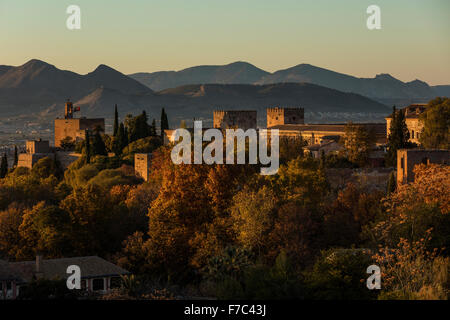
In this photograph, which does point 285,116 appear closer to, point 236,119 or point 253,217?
point 236,119

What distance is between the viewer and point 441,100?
56219mm

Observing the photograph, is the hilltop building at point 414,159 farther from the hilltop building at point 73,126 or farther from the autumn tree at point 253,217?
the hilltop building at point 73,126

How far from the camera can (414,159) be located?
1630 inches

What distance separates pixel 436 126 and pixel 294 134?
53.4 ft

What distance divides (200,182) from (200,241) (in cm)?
369

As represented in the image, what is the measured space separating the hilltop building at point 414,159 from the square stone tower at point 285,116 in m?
35.6

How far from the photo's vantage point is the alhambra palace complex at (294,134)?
41531 millimetres

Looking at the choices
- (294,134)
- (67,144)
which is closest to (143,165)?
(294,134)

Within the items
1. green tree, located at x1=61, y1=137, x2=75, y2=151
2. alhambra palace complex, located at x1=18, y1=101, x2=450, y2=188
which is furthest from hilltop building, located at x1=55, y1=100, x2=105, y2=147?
green tree, located at x1=61, y1=137, x2=75, y2=151

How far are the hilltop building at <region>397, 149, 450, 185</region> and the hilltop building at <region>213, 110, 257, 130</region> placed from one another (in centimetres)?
2736

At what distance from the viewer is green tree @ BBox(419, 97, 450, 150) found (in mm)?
51344
